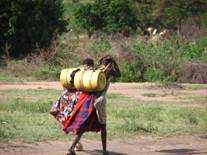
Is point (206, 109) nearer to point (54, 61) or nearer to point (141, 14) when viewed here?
point (54, 61)

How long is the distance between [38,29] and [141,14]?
15130 millimetres

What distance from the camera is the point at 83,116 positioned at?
9.54m

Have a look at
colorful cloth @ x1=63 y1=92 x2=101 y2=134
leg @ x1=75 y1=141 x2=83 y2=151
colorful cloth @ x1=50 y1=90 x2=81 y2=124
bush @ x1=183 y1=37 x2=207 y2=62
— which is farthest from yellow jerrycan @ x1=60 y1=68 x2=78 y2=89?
bush @ x1=183 y1=37 x2=207 y2=62

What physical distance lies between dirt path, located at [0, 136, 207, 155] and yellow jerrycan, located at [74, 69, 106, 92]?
4.13 feet

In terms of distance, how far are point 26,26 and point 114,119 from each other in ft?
46.4

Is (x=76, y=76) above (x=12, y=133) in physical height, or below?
Result: above

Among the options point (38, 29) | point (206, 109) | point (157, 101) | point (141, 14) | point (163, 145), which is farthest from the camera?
point (141, 14)

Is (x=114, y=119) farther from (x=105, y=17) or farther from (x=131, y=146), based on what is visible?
(x=105, y=17)

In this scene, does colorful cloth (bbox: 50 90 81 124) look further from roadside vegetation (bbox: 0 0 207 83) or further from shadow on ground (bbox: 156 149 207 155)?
roadside vegetation (bbox: 0 0 207 83)

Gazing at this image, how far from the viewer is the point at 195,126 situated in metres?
13.4

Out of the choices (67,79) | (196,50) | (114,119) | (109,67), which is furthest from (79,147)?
(196,50)

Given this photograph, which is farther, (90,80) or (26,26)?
(26,26)

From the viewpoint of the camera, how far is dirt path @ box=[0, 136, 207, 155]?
10.2m

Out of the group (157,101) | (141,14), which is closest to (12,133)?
(157,101)
